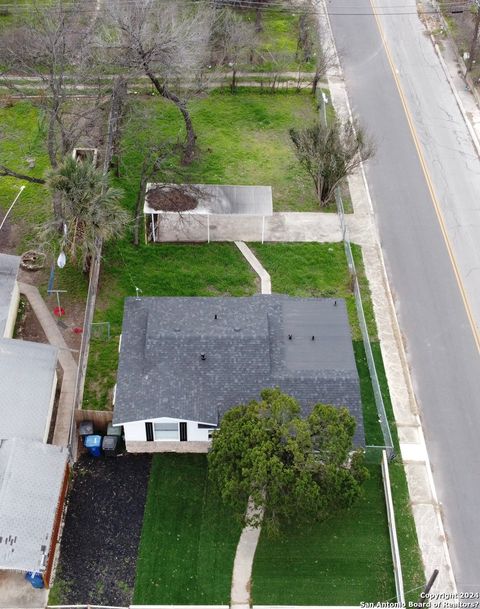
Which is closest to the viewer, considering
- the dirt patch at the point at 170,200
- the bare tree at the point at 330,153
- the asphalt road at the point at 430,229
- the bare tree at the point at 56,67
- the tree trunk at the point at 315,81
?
the asphalt road at the point at 430,229

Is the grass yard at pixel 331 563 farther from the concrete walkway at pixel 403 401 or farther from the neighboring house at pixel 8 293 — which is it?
the neighboring house at pixel 8 293

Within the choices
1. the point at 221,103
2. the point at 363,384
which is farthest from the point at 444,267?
the point at 221,103

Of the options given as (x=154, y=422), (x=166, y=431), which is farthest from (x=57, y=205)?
(x=166, y=431)

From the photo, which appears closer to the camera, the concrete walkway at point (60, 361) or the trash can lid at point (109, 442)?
the trash can lid at point (109, 442)

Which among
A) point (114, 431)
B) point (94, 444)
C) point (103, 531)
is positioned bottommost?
point (103, 531)

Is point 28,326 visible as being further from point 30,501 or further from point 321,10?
point 321,10

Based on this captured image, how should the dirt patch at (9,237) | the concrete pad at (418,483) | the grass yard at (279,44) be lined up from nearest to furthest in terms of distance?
the concrete pad at (418,483) < the dirt patch at (9,237) < the grass yard at (279,44)

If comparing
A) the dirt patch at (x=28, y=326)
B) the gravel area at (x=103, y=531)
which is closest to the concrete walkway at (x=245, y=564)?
the gravel area at (x=103, y=531)
